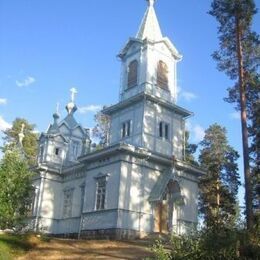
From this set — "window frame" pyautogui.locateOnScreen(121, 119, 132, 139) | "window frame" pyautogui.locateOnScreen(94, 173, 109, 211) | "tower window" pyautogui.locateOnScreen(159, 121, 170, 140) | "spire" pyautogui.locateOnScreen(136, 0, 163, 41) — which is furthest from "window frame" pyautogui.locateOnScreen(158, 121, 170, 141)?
"spire" pyautogui.locateOnScreen(136, 0, 163, 41)

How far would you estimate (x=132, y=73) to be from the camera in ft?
101

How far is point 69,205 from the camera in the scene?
31625 mm

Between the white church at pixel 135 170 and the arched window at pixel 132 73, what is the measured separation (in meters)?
0.08

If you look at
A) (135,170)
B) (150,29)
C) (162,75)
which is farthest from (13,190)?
(150,29)

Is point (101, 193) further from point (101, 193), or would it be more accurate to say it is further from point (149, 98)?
point (149, 98)

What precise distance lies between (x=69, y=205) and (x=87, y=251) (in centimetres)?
1431

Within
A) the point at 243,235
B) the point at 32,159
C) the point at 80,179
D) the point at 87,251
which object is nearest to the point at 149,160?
the point at 80,179

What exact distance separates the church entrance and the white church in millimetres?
60

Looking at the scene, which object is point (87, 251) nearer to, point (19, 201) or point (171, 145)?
point (19, 201)

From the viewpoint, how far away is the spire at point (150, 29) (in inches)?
1236

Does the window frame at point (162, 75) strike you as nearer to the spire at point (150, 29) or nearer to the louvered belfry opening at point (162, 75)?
the louvered belfry opening at point (162, 75)

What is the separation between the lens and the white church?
2573 cm

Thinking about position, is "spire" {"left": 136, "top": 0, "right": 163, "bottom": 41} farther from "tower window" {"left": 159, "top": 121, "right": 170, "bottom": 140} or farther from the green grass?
the green grass

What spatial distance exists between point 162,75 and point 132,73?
83.3 inches
